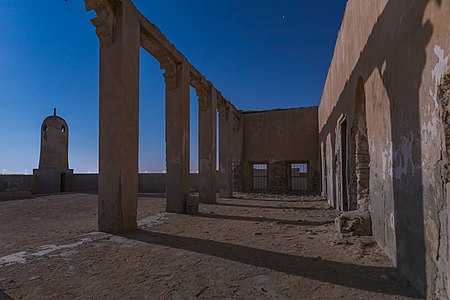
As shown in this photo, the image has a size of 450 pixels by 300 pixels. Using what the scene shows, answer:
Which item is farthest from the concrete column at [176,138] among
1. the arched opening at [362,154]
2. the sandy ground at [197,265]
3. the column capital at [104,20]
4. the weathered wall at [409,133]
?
the weathered wall at [409,133]

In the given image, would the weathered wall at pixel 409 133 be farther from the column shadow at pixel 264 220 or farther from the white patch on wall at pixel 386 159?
the column shadow at pixel 264 220

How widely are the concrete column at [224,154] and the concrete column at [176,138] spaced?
5.60 meters

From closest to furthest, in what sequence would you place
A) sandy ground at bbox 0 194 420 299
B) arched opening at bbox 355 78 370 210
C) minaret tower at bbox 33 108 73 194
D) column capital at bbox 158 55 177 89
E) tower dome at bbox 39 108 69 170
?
sandy ground at bbox 0 194 420 299 → arched opening at bbox 355 78 370 210 → column capital at bbox 158 55 177 89 → minaret tower at bbox 33 108 73 194 → tower dome at bbox 39 108 69 170

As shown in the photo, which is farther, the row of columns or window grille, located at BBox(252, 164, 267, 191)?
window grille, located at BBox(252, 164, 267, 191)

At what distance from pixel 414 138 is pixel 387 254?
181 centimetres

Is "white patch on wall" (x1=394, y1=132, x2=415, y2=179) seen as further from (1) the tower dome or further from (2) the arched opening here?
(1) the tower dome

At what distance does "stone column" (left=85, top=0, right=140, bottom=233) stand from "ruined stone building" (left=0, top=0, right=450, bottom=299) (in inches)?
0.8

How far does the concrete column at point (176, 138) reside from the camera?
873 cm

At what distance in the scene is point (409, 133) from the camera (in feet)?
10.0

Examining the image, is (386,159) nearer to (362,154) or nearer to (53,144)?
(362,154)

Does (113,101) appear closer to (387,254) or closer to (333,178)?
(387,254)

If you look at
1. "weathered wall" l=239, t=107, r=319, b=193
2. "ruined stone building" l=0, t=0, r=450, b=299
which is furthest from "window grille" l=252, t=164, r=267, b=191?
"ruined stone building" l=0, t=0, r=450, b=299

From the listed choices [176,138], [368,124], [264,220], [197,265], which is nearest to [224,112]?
[176,138]

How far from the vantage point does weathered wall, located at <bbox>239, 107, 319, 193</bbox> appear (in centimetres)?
1714
